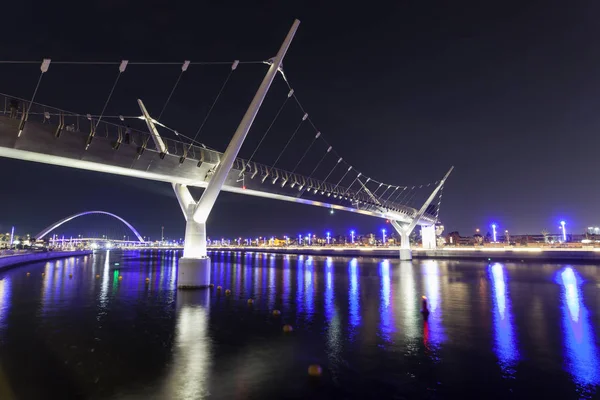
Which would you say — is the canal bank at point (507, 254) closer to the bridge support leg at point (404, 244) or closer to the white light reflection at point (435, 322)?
the bridge support leg at point (404, 244)

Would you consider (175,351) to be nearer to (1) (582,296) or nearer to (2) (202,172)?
(2) (202,172)

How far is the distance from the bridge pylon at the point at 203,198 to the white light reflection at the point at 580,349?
22.7 metres

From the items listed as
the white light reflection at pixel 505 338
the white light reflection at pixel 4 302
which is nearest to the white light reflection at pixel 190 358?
the white light reflection at pixel 505 338

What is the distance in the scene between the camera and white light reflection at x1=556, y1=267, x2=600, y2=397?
9398 mm

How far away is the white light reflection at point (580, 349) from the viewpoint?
9398 millimetres

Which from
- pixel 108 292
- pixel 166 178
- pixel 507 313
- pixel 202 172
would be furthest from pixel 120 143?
pixel 507 313

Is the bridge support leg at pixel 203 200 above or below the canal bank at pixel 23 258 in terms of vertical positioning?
above

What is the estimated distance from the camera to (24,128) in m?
19.9

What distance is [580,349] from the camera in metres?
12.3

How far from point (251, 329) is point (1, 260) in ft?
193

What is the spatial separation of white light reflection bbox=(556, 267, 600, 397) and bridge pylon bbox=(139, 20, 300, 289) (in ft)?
74.5

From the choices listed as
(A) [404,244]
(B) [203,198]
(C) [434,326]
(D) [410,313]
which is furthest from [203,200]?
(A) [404,244]

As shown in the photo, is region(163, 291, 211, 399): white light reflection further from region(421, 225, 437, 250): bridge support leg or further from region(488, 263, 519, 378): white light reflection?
region(421, 225, 437, 250): bridge support leg

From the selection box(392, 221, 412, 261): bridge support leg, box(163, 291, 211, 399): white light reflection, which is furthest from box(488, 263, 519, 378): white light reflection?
box(392, 221, 412, 261): bridge support leg
